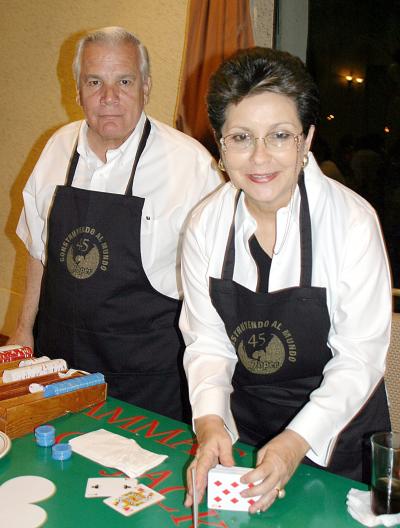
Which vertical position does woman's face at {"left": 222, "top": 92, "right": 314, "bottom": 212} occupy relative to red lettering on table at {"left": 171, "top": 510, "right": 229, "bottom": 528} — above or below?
above

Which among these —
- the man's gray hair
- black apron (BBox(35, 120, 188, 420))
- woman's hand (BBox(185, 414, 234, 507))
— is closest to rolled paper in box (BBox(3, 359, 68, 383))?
black apron (BBox(35, 120, 188, 420))

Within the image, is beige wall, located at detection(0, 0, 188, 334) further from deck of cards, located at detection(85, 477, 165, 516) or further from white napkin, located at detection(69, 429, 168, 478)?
deck of cards, located at detection(85, 477, 165, 516)

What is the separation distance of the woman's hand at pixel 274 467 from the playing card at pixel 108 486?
24 cm

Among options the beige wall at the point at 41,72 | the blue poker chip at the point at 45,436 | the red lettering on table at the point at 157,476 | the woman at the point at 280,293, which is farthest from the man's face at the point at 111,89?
the beige wall at the point at 41,72

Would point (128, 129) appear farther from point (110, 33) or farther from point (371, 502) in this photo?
point (371, 502)

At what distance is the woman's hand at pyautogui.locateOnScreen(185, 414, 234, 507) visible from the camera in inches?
48.6

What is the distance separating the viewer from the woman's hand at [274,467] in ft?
3.90

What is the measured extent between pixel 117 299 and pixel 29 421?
0.57 meters

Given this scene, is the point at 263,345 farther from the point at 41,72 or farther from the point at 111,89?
the point at 41,72

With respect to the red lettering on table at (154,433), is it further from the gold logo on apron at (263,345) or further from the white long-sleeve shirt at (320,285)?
the gold logo on apron at (263,345)

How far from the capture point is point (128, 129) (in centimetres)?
211

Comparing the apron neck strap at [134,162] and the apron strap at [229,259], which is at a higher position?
the apron neck strap at [134,162]

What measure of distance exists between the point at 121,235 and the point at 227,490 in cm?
100

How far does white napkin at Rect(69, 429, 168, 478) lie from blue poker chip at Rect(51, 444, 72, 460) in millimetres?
32
